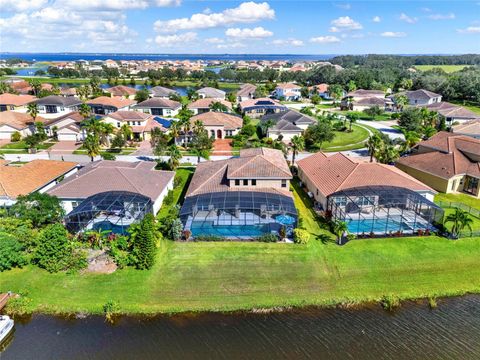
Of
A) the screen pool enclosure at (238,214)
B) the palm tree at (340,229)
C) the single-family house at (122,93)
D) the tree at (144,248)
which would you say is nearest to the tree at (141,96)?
the single-family house at (122,93)

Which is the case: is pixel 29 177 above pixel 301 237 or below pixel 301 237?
above

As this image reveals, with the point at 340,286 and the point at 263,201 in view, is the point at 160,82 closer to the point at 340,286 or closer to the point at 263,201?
the point at 263,201

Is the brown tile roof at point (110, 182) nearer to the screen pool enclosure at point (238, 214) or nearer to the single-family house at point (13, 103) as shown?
the screen pool enclosure at point (238, 214)

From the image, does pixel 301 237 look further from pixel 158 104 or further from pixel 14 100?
pixel 14 100

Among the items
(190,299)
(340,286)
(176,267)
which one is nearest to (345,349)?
(340,286)

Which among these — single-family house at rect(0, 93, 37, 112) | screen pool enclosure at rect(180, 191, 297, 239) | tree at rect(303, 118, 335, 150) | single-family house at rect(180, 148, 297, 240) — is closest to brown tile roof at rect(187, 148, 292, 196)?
single-family house at rect(180, 148, 297, 240)

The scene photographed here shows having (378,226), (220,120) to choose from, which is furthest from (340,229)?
(220,120)
